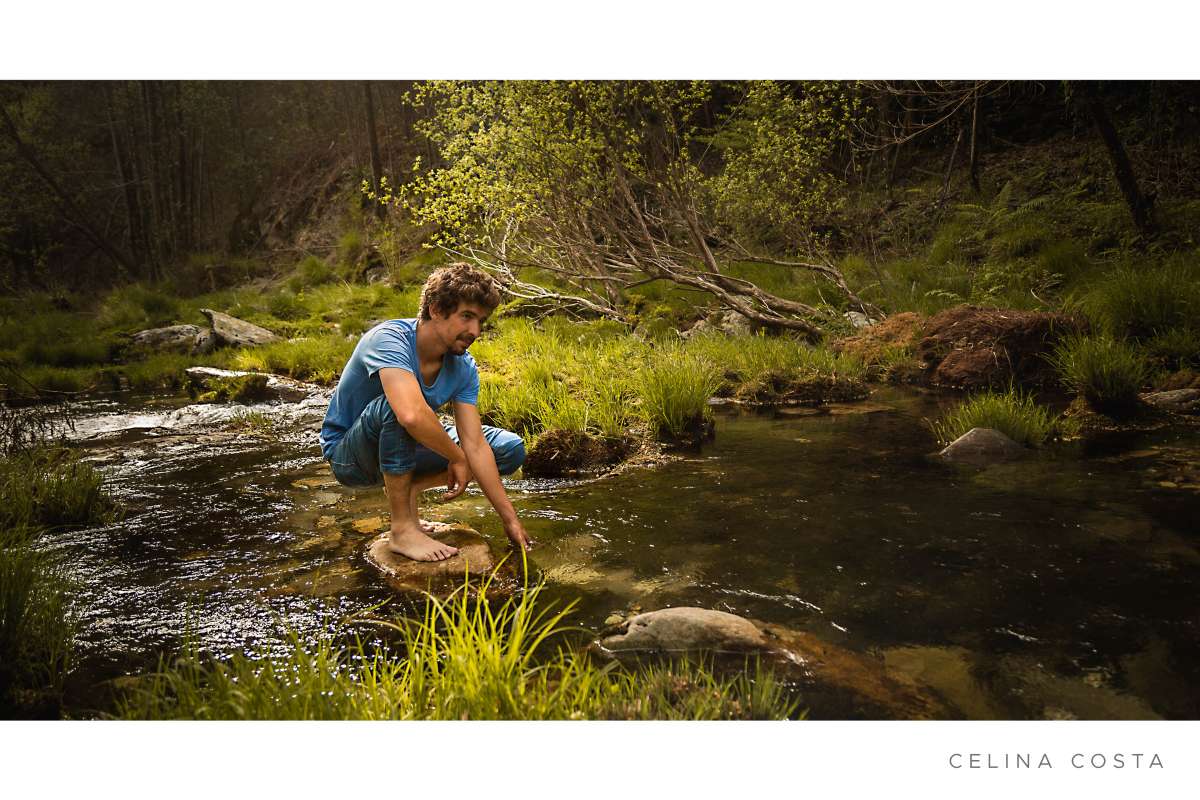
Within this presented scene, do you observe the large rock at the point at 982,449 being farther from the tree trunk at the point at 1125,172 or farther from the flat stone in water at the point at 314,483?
the tree trunk at the point at 1125,172

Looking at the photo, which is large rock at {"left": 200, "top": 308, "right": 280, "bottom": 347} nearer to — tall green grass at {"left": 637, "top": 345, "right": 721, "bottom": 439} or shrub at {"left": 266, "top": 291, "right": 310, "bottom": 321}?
shrub at {"left": 266, "top": 291, "right": 310, "bottom": 321}

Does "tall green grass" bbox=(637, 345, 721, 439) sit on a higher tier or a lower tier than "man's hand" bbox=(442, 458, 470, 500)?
lower

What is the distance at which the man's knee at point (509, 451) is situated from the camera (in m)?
3.62

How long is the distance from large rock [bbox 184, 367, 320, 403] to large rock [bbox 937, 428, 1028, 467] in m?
6.71

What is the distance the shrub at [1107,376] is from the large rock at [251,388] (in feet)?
24.7

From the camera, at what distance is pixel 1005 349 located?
21.4 ft

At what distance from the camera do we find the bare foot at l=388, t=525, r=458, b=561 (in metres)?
3.11

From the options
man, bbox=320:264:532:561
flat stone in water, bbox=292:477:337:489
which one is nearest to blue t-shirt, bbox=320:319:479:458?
man, bbox=320:264:532:561

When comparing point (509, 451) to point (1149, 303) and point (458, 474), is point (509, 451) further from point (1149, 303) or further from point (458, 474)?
point (1149, 303)

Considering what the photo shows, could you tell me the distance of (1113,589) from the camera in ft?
8.48

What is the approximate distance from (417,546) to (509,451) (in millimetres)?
710

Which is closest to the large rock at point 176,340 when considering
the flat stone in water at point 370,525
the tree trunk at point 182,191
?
the tree trunk at point 182,191

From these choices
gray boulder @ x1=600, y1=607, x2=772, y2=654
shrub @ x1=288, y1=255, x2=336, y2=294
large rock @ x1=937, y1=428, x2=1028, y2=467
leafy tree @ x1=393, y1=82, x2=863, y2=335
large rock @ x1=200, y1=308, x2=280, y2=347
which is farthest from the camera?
shrub @ x1=288, y1=255, x2=336, y2=294

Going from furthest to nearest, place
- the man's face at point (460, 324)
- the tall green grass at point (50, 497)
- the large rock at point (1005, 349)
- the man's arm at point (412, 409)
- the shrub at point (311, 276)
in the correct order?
1. the shrub at point (311, 276)
2. the large rock at point (1005, 349)
3. the tall green grass at point (50, 497)
4. the man's face at point (460, 324)
5. the man's arm at point (412, 409)
